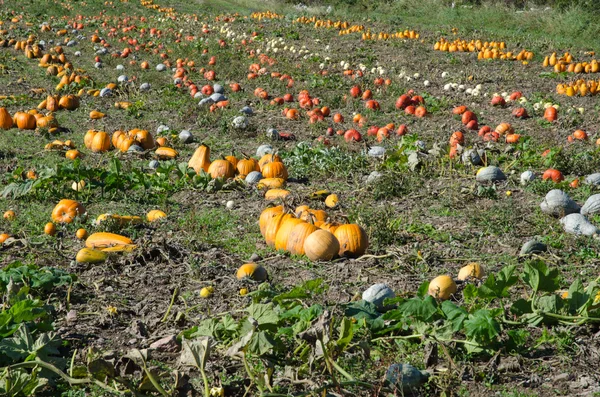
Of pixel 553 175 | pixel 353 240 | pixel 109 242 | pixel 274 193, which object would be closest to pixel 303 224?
pixel 353 240

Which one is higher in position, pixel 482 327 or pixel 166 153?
pixel 482 327

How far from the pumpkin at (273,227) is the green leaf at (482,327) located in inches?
93.7

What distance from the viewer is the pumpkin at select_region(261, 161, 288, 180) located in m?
7.25

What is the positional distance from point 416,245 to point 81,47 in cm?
1443

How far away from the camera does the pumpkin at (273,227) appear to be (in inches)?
218

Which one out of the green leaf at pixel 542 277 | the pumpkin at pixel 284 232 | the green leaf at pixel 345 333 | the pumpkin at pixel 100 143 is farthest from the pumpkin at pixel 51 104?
the green leaf at pixel 542 277

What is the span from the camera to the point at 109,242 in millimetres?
5453

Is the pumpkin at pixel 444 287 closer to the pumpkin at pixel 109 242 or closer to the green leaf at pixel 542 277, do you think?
the green leaf at pixel 542 277

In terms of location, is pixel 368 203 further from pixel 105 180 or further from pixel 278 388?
pixel 278 388

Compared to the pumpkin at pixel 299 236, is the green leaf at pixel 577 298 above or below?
above

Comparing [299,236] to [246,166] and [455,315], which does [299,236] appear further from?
[246,166]

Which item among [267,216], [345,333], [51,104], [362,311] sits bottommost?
[51,104]

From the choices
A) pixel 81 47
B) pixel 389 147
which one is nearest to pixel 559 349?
pixel 389 147

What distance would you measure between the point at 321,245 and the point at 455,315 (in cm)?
177
